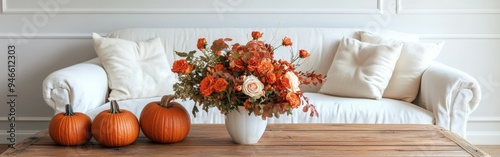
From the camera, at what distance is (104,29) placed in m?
3.29

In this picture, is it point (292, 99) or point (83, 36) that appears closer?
point (292, 99)

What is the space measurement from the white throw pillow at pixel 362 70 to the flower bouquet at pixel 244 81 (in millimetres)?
1169

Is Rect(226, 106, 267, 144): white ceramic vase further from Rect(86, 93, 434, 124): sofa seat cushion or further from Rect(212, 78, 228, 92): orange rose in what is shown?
Rect(86, 93, 434, 124): sofa seat cushion

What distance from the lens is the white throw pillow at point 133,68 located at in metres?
2.75

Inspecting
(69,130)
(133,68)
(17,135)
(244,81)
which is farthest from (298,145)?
(17,135)

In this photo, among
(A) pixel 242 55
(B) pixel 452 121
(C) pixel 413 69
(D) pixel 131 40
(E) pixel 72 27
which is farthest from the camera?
(E) pixel 72 27

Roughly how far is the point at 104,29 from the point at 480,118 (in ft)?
8.11

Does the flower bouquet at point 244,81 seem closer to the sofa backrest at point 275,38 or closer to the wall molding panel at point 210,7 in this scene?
the sofa backrest at point 275,38

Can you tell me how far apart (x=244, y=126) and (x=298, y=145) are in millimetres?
Answer: 186

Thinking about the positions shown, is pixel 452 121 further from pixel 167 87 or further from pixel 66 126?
pixel 66 126

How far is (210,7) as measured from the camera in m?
3.28

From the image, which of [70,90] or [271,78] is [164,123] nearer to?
A: [271,78]

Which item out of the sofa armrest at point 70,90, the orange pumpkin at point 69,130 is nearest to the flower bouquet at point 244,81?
the orange pumpkin at point 69,130

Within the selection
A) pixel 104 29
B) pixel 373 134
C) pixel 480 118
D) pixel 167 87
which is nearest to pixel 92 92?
pixel 167 87
